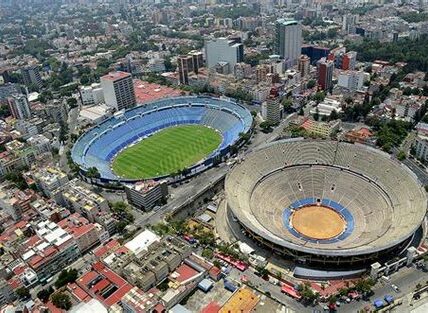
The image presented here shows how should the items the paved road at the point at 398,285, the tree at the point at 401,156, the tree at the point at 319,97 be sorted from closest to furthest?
the paved road at the point at 398,285 → the tree at the point at 401,156 → the tree at the point at 319,97

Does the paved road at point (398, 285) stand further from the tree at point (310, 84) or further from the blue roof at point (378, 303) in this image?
the tree at point (310, 84)

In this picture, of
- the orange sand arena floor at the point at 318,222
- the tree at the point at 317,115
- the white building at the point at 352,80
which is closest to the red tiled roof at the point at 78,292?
the orange sand arena floor at the point at 318,222

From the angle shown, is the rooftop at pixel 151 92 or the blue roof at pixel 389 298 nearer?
the blue roof at pixel 389 298

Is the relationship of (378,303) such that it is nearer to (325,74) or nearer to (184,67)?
(325,74)

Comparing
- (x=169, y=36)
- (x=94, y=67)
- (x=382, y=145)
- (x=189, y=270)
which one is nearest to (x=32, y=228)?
(x=189, y=270)

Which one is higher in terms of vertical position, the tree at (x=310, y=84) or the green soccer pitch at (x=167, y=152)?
the tree at (x=310, y=84)

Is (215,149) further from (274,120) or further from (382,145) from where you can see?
(382,145)

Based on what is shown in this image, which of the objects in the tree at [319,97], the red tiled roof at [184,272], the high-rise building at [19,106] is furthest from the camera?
the tree at [319,97]
